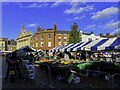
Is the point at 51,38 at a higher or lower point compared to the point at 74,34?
higher

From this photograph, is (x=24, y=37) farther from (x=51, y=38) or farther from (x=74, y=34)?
(x=74, y=34)

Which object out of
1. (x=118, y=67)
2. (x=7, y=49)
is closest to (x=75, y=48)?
(x=118, y=67)

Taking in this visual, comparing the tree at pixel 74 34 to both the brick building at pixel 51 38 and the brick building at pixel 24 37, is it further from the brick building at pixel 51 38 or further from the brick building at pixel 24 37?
the brick building at pixel 24 37

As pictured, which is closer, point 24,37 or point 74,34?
point 74,34

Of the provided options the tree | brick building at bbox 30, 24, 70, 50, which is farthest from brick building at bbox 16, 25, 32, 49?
the tree

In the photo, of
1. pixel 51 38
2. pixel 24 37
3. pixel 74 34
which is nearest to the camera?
pixel 74 34

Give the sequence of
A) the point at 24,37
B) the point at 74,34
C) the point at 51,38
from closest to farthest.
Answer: the point at 74,34 → the point at 51,38 → the point at 24,37

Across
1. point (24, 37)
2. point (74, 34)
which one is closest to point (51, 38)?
point (74, 34)

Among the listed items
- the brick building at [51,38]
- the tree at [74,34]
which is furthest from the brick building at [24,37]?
the tree at [74,34]

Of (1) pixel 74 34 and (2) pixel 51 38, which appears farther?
(2) pixel 51 38

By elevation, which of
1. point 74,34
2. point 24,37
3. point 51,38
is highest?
point 24,37

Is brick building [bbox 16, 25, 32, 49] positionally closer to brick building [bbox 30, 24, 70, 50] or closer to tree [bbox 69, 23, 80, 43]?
brick building [bbox 30, 24, 70, 50]

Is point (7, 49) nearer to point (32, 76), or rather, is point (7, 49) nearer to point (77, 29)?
point (77, 29)

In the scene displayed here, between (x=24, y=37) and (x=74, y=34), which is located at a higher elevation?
(x=24, y=37)
